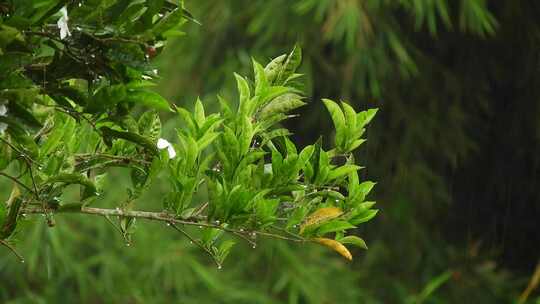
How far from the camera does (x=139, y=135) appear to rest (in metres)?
1.29

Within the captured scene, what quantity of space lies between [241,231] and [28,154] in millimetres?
313

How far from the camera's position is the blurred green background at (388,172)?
443 cm

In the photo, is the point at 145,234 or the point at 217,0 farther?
the point at 217,0

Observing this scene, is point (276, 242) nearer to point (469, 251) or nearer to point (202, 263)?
point (202, 263)

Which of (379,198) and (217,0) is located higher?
(217,0)

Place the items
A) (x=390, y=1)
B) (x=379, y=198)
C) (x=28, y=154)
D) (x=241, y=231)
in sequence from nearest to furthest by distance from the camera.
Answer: (x=28, y=154) → (x=241, y=231) → (x=390, y=1) → (x=379, y=198)

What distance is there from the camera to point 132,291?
14.4 ft

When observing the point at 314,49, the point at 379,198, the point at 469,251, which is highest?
the point at 314,49

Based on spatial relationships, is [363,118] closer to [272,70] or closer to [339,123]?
[339,123]

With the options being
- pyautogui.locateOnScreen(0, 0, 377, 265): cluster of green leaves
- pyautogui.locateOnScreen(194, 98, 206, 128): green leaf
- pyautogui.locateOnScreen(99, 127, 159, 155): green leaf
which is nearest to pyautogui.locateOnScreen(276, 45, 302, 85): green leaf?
pyautogui.locateOnScreen(0, 0, 377, 265): cluster of green leaves

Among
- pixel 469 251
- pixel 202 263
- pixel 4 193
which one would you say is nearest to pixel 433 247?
pixel 469 251

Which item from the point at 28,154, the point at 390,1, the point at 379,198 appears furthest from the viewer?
the point at 379,198

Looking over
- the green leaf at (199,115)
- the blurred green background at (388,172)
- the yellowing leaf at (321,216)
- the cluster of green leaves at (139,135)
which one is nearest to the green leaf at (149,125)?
the cluster of green leaves at (139,135)

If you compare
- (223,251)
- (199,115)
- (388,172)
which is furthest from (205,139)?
(388,172)
